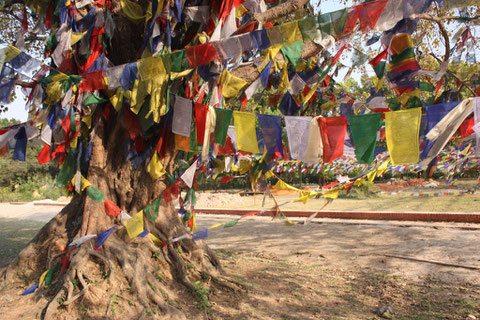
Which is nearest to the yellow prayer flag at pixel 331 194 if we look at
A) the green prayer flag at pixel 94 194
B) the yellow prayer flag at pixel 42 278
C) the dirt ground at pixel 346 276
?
the dirt ground at pixel 346 276

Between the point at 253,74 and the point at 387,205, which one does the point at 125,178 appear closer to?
the point at 253,74

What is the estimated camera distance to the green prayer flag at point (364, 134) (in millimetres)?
3406

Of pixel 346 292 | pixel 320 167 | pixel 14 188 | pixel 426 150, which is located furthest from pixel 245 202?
pixel 14 188

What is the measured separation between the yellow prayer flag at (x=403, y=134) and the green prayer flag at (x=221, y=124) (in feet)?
5.34

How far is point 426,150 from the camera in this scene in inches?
131

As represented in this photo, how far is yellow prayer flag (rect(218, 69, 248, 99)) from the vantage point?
13.7 feet

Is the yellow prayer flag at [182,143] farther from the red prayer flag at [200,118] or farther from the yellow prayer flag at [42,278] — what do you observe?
the yellow prayer flag at [42,278]

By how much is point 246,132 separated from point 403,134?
5.08 feet

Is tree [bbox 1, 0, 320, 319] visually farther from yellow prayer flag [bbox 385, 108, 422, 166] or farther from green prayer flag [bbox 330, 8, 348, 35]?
yellow prayer flag [bbox 385, 108, 422, 166]

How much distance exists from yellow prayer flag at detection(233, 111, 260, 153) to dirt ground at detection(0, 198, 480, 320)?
6.04 ft

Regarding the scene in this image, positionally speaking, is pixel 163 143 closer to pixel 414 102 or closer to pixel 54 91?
pixel 54 91

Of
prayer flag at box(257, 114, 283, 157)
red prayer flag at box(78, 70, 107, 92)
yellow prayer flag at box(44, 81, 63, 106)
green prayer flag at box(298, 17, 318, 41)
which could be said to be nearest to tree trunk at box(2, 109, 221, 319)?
red prayer flag at box(78, 70, 107, 92)

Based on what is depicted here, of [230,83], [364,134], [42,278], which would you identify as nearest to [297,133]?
[364,134]

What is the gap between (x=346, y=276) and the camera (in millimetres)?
5238
